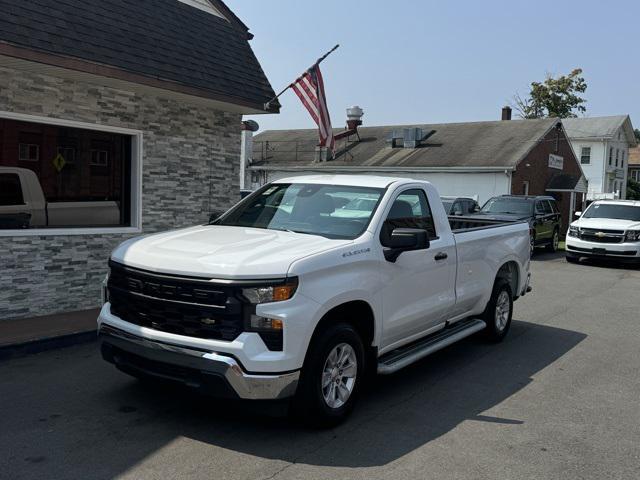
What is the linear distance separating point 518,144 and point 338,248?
25801 millimetres

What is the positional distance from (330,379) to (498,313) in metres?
3.54

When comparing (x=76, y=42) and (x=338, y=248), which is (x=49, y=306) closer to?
(x=76, y=42)

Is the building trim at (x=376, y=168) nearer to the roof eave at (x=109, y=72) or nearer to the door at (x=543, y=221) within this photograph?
the door at (x=543, y=221)

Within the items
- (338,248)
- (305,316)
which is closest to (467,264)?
(338,248)

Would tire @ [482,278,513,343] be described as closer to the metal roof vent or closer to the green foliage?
the metal roof vent

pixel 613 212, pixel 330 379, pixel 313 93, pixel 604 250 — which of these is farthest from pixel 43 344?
pixel 613 212

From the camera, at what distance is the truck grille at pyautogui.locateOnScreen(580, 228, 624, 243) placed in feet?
54.9

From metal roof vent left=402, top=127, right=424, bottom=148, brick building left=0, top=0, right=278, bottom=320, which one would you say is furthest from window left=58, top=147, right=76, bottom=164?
metal roof vent left=402, top=127, right=424, bottom=148

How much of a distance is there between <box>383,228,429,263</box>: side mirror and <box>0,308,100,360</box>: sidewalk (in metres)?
3.85

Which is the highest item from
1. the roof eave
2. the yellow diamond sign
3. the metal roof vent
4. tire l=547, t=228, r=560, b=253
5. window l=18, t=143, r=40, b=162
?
the metal roof vent

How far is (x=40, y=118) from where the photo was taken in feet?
25.3

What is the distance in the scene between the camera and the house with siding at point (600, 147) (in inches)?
1726

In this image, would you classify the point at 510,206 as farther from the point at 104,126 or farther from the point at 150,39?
the point at 104,126

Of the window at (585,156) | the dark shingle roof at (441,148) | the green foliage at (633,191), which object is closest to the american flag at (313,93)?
the dark shingle roof at (441,148)
